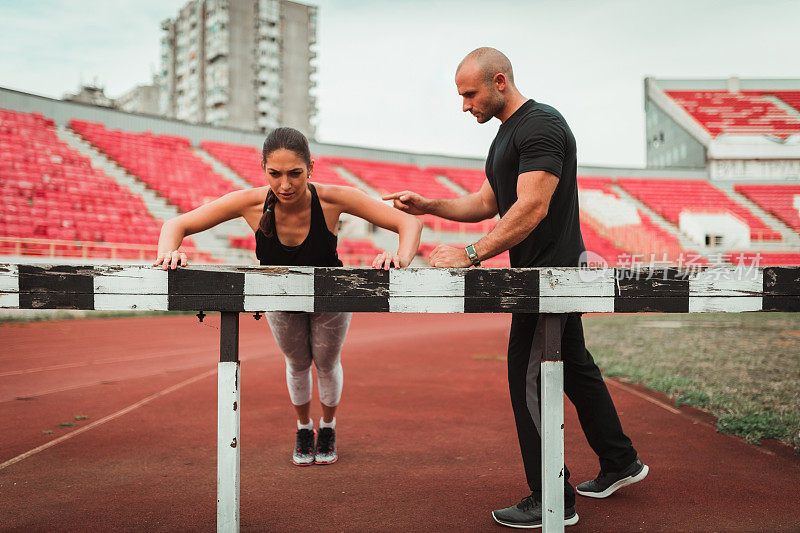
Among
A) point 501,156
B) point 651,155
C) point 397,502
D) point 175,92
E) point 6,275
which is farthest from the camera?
point 175,92

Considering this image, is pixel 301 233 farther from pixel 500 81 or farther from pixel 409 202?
pixel 500 81

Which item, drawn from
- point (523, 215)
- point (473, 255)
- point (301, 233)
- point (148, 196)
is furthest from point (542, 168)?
point (148, 196)

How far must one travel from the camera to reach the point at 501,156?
2385mm

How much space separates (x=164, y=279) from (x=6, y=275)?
0.43 metres

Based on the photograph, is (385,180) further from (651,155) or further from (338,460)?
(338,460)

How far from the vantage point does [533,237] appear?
2.32 meters

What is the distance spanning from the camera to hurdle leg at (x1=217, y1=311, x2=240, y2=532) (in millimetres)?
1811

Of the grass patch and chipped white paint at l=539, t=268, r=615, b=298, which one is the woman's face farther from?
the grass patch

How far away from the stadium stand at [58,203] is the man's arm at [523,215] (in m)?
12.6

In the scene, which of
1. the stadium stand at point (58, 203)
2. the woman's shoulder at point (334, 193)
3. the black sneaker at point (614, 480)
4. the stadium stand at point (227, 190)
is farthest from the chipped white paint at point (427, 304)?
the stadium stand at point (58, 203)

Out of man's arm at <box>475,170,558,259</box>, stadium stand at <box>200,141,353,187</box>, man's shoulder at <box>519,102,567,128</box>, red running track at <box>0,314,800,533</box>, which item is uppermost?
stadium stand at <box>200,141,353,187</box>

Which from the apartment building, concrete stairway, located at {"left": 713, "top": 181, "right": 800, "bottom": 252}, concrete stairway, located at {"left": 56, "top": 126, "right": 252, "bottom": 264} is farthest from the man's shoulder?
the apartment building

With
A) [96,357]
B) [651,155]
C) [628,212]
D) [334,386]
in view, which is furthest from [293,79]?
[334,386]

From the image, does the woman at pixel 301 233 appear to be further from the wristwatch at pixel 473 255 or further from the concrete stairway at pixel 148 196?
the concrete stairway at pixel 148 196
